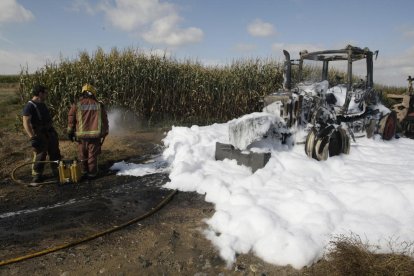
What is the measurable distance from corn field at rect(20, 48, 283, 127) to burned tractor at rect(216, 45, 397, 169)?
4047 mm

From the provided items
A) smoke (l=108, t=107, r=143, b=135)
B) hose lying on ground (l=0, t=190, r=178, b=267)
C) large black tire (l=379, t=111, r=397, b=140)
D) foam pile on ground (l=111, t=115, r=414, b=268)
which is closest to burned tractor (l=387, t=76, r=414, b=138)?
large black tire (l=379, t=111, r=397, b=140)

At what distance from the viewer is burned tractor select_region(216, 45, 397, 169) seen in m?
6.30

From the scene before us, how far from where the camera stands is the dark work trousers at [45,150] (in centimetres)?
612

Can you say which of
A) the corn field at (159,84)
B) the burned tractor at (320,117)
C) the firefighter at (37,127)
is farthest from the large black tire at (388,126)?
the firefighter at (37,127)

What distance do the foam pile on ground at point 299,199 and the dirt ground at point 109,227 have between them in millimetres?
227

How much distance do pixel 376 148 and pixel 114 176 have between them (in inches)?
218

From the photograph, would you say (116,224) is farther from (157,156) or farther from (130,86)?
(130,86)

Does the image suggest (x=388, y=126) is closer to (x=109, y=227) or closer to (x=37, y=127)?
(x=109, y=227)

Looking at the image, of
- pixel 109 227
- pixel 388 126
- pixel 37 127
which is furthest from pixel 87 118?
pixel 388 126

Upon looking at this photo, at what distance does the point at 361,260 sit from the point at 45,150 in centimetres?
551

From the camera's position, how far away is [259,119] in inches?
247

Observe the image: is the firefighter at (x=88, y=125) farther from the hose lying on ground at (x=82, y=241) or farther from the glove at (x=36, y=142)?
the hose lying on ground at (x=82, y=241)

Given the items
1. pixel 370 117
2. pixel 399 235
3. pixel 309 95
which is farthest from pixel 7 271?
pixel 370 117

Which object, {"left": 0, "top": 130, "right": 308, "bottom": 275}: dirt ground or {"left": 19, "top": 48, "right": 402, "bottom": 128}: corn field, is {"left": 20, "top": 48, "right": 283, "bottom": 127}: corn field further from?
{"left": 0, "top": 130, "right": 308, "bottom": 275}: dirt ground
